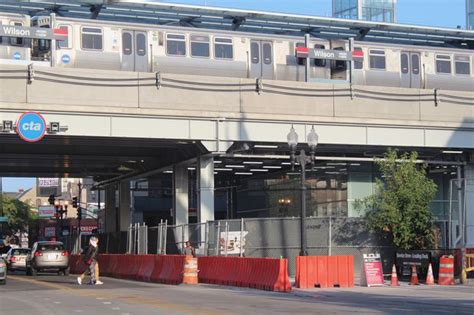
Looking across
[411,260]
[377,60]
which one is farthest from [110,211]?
[411,260]

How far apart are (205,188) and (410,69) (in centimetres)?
1166

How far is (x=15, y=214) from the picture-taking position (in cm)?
9600

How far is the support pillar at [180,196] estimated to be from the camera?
40.6 meters

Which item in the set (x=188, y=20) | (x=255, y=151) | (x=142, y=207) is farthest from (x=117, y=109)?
(x=142, y=207)

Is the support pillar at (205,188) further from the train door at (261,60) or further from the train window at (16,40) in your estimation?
the train window at (16,40)

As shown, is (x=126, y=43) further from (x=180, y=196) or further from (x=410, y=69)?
(x=410, y=69)

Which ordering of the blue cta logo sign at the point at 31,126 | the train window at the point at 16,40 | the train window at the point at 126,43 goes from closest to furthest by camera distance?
the blue cta logo sign at the point at 31,126 < the train window at the point at 16,40 < the train window at the point at 126,43

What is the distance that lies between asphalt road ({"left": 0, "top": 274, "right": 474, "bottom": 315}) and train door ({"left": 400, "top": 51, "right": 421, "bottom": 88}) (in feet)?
51.4

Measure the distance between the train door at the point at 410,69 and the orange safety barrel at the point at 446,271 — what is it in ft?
46.2

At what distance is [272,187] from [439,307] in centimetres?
3261

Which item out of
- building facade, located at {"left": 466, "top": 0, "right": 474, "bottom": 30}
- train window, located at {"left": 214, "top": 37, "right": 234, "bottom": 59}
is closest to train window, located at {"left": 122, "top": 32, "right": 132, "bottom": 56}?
train window, located at {"left": 214, "top": 37, "right": 234, "bottom": 59}

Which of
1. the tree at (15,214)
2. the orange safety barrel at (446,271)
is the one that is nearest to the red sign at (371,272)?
the orange safety barrel at (446,271)

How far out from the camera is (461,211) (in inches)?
1268

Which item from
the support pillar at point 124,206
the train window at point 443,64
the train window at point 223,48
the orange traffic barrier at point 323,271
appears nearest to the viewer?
the orange traffic barrier at point 323,271
